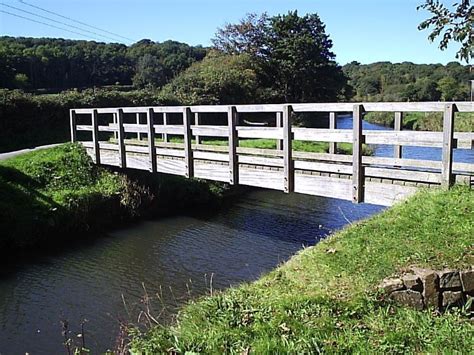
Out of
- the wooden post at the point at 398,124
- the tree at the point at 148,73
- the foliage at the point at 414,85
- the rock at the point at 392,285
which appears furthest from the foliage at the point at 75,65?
the rock at the point at 392,285

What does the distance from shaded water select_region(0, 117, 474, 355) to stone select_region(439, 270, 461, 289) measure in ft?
11.5

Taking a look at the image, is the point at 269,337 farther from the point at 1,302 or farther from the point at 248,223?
the point at 248,223

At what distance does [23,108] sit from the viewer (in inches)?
880

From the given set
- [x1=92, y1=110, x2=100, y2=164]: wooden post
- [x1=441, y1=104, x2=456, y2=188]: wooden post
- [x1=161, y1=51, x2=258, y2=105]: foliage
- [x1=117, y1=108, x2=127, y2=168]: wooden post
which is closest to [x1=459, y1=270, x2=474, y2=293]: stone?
[x1=441, y1=104, x2=456, y2=188]: wooden post

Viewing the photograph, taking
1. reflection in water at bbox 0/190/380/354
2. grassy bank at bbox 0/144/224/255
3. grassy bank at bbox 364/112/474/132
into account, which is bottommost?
reflection in water at bbox 0/190/380/354

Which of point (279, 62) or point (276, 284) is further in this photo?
point (279, 62)

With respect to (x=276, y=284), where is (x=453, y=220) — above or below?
above

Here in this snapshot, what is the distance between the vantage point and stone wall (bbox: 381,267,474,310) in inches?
205

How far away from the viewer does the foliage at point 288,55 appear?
146 feet

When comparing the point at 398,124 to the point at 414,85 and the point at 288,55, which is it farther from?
the point at 414,85

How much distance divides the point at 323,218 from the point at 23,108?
15158 millimetres

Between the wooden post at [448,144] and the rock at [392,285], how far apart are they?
2.60 metres

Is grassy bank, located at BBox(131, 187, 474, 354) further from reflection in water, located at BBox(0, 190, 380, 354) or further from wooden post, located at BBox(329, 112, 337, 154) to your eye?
wooden post, located at BBox(329, 112, 337, 154)

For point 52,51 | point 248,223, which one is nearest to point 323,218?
point 248,223
